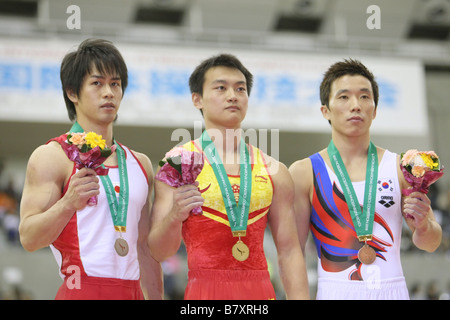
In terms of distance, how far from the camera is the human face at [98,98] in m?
4.29

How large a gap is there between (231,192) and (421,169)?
1.25 meters

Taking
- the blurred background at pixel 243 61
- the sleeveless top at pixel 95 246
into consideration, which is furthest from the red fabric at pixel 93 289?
the blurred background at pixel 243 61

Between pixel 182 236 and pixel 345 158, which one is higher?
pixel 345 158

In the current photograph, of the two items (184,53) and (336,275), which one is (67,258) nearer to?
(336,275)

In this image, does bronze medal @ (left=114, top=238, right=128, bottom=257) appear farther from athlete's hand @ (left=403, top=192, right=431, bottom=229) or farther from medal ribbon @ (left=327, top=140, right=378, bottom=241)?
athlete's hand @ (left=403, top=192, right=431, bottom=229)

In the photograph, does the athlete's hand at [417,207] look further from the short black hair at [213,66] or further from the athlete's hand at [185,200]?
the short black hair at [213,66]

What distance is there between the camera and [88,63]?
4.31 meters

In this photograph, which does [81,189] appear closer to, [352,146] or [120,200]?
[120,200]

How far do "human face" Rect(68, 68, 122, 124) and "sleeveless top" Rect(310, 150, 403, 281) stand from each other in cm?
156

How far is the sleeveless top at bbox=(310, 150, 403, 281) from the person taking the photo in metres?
4.36

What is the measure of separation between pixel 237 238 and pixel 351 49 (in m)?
15.7

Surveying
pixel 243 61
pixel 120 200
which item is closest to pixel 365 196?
pixel 120 200
